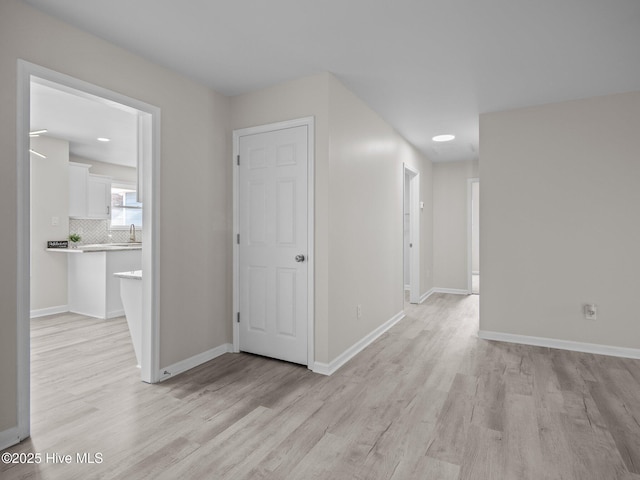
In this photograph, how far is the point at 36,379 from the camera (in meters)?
2.80

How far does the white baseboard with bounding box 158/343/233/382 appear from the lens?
285cm

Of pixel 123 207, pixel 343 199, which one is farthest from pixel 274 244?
pixel 123 207

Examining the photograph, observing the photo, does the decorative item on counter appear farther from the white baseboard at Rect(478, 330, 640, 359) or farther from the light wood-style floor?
the white baseboard at Rect(478, 330, 640, 359)

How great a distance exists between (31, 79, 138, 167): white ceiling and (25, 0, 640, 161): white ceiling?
622mm

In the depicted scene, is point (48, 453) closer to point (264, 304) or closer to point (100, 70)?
point (264, 304)

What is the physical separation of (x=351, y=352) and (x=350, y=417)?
3.62 ft

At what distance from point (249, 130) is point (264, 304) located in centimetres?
162

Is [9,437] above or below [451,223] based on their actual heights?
below

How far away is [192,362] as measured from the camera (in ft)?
10.2

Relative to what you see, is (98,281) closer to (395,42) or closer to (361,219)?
(361,219)

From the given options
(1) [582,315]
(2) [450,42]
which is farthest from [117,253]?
(1) [582,315]

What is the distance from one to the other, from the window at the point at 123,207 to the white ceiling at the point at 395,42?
14.8 ft

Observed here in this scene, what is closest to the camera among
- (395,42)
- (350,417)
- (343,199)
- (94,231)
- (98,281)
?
(350,417)

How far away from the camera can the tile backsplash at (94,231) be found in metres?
5.79
